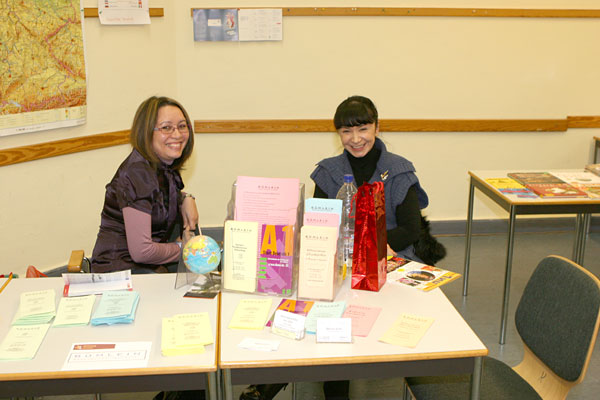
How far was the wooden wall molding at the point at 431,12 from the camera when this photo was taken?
422 cm

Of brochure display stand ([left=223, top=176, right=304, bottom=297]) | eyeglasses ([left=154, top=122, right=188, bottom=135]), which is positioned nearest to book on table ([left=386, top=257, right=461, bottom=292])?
brochure display stand ([left=223, top=176, right=304, bottom=297])

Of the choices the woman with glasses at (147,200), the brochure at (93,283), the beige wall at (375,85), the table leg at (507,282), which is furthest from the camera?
the beige wall at (375,85)

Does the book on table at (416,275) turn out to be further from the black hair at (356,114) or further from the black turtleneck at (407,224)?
the black hair at (356,114)

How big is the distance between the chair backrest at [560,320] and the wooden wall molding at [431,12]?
2.77 meters

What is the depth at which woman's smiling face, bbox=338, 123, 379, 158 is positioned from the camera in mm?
2697

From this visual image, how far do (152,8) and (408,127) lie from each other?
2.05 meters

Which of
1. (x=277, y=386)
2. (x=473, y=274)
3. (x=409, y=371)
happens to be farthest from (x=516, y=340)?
(x=409, y=371)

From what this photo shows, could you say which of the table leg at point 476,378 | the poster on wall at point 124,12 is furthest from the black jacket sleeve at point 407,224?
the poster on wall at point 124,12

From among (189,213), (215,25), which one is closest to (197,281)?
(189,213)

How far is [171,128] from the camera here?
2578mm

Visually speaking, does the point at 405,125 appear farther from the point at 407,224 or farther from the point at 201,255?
the point at 201,255

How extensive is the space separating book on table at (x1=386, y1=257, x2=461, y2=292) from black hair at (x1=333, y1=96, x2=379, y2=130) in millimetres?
707

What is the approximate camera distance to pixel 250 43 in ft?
14.0

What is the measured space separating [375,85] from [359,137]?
1819 millimetres
